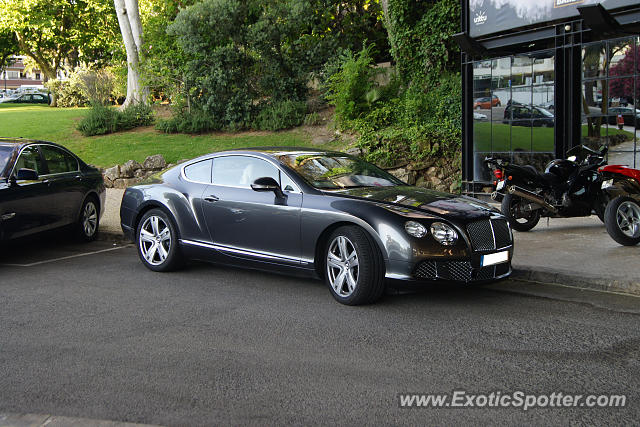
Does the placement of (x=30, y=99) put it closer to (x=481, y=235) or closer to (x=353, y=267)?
(x=353, y=267)

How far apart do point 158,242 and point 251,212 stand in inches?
59.8

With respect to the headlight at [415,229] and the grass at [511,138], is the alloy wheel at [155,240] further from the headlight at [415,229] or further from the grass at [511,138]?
the grass at [511,138]

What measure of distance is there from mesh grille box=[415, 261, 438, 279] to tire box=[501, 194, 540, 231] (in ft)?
14.9

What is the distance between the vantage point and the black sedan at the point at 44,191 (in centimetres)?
833

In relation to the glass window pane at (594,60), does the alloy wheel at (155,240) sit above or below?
below

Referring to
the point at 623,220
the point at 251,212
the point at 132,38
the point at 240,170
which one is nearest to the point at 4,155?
the point at 240,170

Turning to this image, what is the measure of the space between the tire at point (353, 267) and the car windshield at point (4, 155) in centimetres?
479

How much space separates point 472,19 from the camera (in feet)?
50.4

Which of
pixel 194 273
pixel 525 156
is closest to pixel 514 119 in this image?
pixel 525 156

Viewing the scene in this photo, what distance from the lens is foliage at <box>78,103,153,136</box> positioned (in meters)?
22.2

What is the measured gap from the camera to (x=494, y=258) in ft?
20.1

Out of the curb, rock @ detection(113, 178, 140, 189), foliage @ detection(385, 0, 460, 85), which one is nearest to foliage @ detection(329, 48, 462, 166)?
foliage @ detection(385, 0, 460, 85)

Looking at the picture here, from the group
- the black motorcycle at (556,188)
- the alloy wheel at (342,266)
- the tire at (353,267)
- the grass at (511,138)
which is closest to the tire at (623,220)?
the black motorcycle at (556,188)

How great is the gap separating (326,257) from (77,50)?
5183 cm
